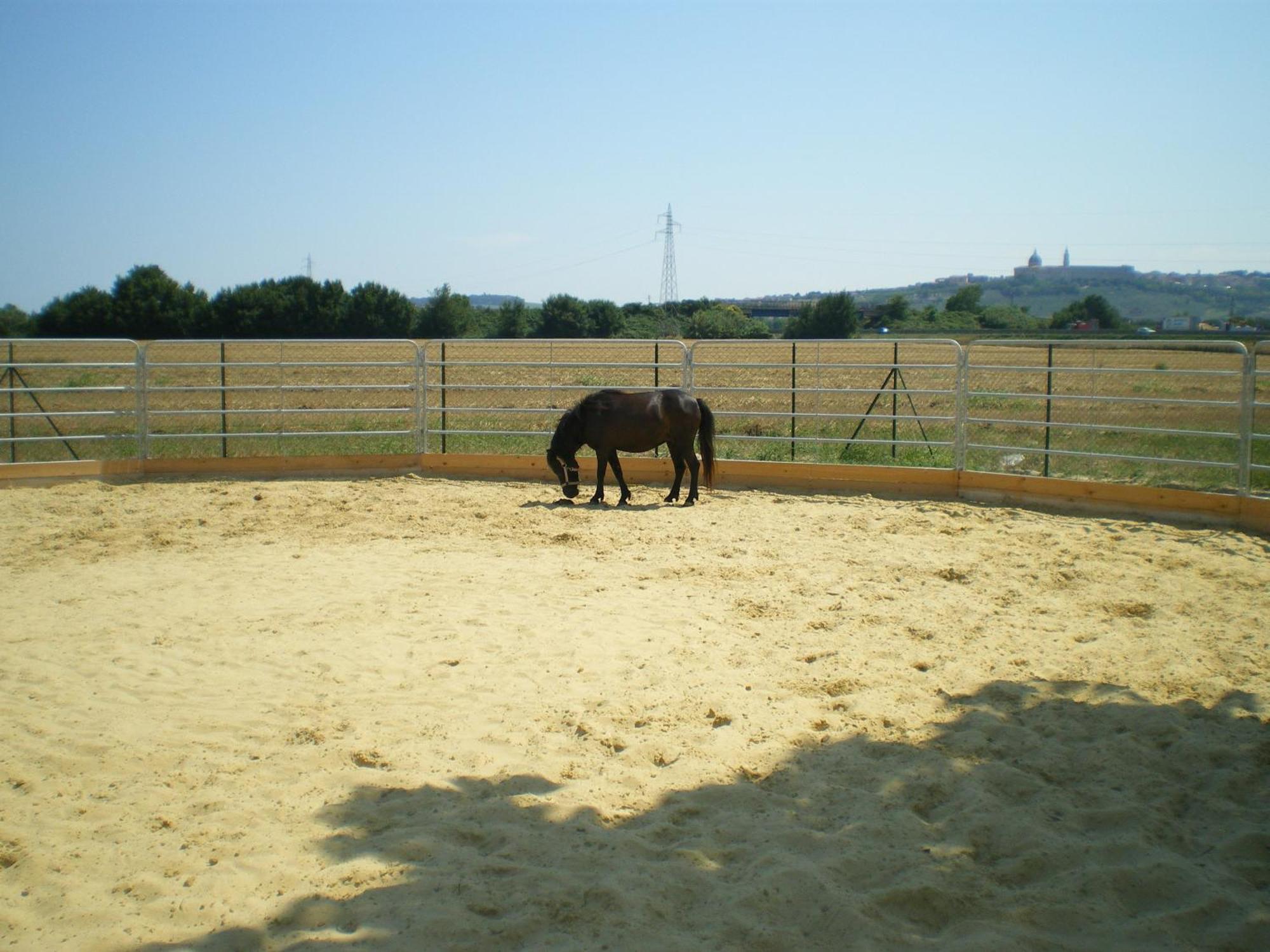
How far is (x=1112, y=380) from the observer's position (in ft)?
69.3

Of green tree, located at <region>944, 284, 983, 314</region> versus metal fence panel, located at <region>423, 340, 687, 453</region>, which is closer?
metal fence panel, located at <region>423, 340, 687, 453</region>

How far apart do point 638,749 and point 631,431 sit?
652 cm

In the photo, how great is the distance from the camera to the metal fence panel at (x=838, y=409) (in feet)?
37.7

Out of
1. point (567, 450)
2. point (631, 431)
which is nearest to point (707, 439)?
point (631, 431)

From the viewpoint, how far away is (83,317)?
3753 cm

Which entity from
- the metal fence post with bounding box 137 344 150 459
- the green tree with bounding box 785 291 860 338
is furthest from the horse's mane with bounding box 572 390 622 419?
the green tree with bounding box 785 291 860 338

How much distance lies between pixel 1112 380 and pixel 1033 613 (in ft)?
55.4

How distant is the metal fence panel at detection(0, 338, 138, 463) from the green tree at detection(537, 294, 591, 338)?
1374cm

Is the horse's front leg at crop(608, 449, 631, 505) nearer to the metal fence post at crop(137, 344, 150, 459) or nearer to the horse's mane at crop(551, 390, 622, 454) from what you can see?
the horse's mane at crop(551, 390, 622, 454)

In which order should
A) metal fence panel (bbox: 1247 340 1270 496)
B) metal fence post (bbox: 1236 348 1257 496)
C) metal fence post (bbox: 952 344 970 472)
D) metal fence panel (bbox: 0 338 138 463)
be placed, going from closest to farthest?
1. metal fence panel (bbox: 1247 340 1270 496)
2. metal fence post (bbox: 1236 348 1257 496)
3. metal fence post (bbox: 952 344 970 472)
4. metal fence panel (bbox: 0 338 138 463)

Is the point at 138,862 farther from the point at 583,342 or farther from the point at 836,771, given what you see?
the point at 583,342

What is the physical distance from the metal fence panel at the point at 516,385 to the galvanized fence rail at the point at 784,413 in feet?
0.21

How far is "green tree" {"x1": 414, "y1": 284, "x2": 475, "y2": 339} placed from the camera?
119 ft

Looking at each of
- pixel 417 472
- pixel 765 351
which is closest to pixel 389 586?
pixel 417 472
